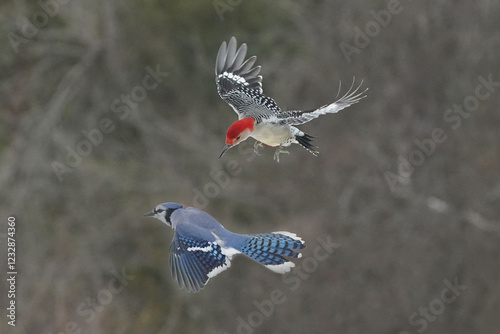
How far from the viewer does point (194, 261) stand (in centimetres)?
430

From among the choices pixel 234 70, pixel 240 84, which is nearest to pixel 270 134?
pixel 240 84

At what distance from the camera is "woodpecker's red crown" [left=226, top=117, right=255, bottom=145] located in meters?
3.78

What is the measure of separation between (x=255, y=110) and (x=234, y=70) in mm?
670

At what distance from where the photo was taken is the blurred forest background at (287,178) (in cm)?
974

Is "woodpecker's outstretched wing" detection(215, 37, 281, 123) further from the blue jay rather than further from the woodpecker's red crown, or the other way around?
the blue jay

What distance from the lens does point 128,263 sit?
10.9m

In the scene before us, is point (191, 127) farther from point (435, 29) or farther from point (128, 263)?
point (435, 29)

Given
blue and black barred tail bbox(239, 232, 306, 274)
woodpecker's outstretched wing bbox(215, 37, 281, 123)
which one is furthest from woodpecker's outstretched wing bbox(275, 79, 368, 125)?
blue and black barred tail bbox(239, 232, 306, 274)

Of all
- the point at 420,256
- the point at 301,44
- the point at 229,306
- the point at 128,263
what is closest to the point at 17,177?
the point at 128,263

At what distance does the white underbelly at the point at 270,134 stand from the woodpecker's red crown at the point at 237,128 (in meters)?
0.04

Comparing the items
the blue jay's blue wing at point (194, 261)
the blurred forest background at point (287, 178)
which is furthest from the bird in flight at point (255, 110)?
the blurred forest background at point (287, 178)

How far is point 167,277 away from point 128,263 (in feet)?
1.83

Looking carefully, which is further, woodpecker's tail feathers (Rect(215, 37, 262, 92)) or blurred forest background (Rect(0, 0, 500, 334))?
blurred forest background (Rect(0, 0, 500, 334))

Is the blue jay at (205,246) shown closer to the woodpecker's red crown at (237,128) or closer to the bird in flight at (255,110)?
the bird in flight at (255,110)
